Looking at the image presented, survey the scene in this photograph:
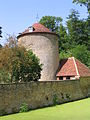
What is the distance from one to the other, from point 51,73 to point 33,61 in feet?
24.1

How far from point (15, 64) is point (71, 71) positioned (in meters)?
11.1

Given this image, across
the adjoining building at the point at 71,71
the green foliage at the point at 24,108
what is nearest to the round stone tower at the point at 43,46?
the adjoining building at the point at 71,71

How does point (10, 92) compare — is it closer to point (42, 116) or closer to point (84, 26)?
point (42, 116)

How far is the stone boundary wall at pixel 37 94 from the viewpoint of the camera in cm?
2014

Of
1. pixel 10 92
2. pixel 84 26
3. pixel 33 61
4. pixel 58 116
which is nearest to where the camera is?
pixel 58 116

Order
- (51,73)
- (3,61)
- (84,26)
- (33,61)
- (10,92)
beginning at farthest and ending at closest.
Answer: (84,26) < (51,73) < (33,61) < (3,61) < (10,92)

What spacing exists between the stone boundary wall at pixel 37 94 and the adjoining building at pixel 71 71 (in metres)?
3.55

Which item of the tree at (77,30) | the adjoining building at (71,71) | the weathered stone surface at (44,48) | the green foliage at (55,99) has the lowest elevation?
the green foliage at (55,99)

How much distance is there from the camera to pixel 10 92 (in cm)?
2052

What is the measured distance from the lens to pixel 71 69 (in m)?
37.5

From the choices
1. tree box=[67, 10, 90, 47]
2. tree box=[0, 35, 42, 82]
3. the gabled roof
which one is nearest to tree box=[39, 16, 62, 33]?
tree box=[67, 10, 90, 47]

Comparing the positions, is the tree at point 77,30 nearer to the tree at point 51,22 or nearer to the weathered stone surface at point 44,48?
the tree at point 51,22

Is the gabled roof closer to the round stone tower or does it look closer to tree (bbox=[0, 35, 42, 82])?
the round stone tower

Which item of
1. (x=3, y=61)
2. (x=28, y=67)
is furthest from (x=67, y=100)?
(x=3, y=61)
